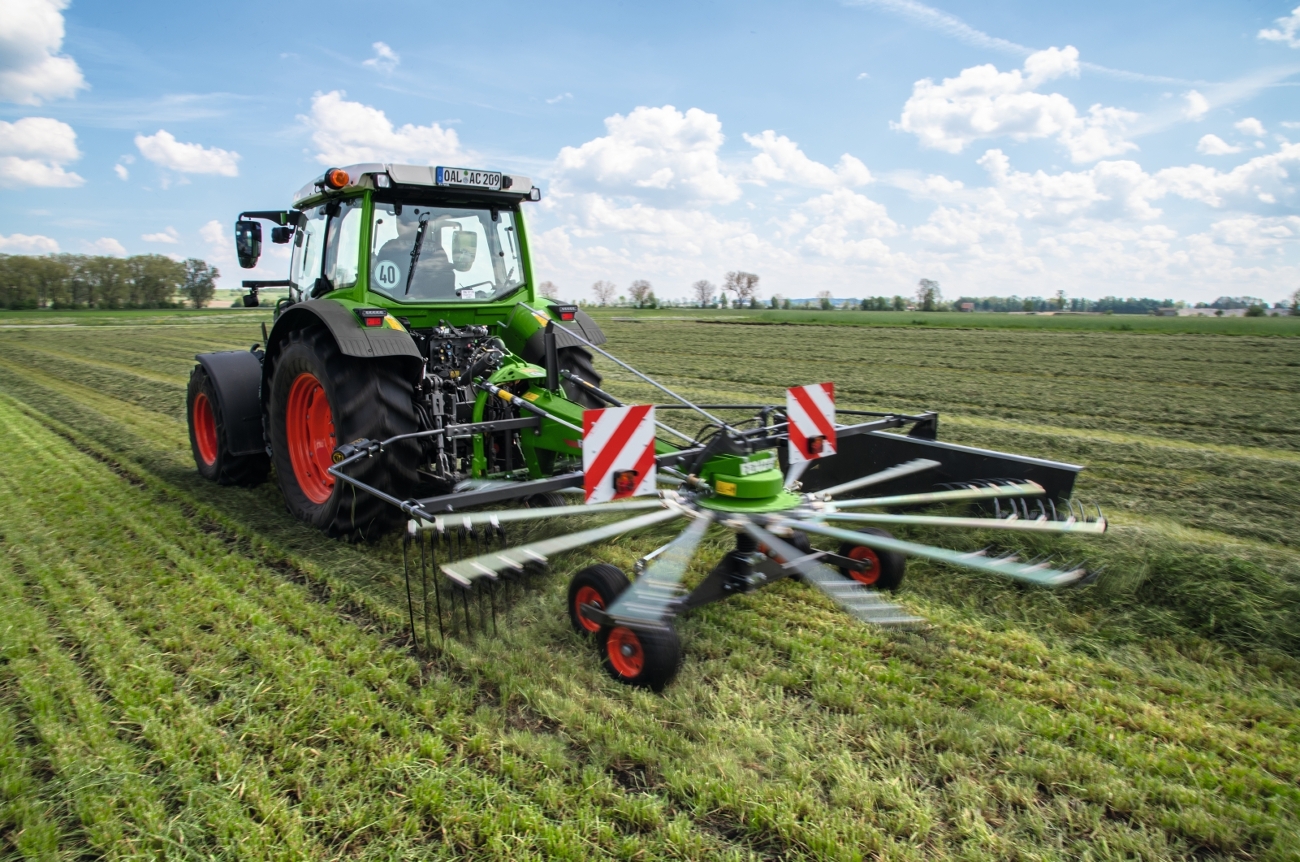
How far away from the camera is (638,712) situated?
2727 millimetres

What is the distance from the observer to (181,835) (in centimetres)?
216

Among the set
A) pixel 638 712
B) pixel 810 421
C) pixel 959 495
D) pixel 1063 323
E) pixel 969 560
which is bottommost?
pixel 638 712

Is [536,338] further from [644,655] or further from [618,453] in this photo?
[644,655]

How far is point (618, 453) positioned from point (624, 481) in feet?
0.39

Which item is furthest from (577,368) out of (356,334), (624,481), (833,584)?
(833,584)

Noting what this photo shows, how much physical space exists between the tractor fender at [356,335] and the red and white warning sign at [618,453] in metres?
1.66

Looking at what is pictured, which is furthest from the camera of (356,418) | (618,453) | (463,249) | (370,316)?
(463,249)

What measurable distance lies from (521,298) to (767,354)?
12.4 meters

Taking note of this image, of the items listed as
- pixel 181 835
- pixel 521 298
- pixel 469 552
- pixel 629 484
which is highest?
pixel 521 298

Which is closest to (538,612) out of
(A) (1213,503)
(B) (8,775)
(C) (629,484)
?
(C) (629,484)

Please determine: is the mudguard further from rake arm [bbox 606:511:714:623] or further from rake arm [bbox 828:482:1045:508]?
rake arm [bbox 828:482:1045:508]

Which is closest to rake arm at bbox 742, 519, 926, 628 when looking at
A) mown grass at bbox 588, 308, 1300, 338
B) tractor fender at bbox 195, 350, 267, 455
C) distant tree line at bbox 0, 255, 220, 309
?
tractor fender at bbox 195, 350, 267, 455

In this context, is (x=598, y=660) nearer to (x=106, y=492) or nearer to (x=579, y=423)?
(x=579, y=423)

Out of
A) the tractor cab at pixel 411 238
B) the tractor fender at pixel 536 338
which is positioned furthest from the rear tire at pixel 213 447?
the tractor fender at pixel 536 338
